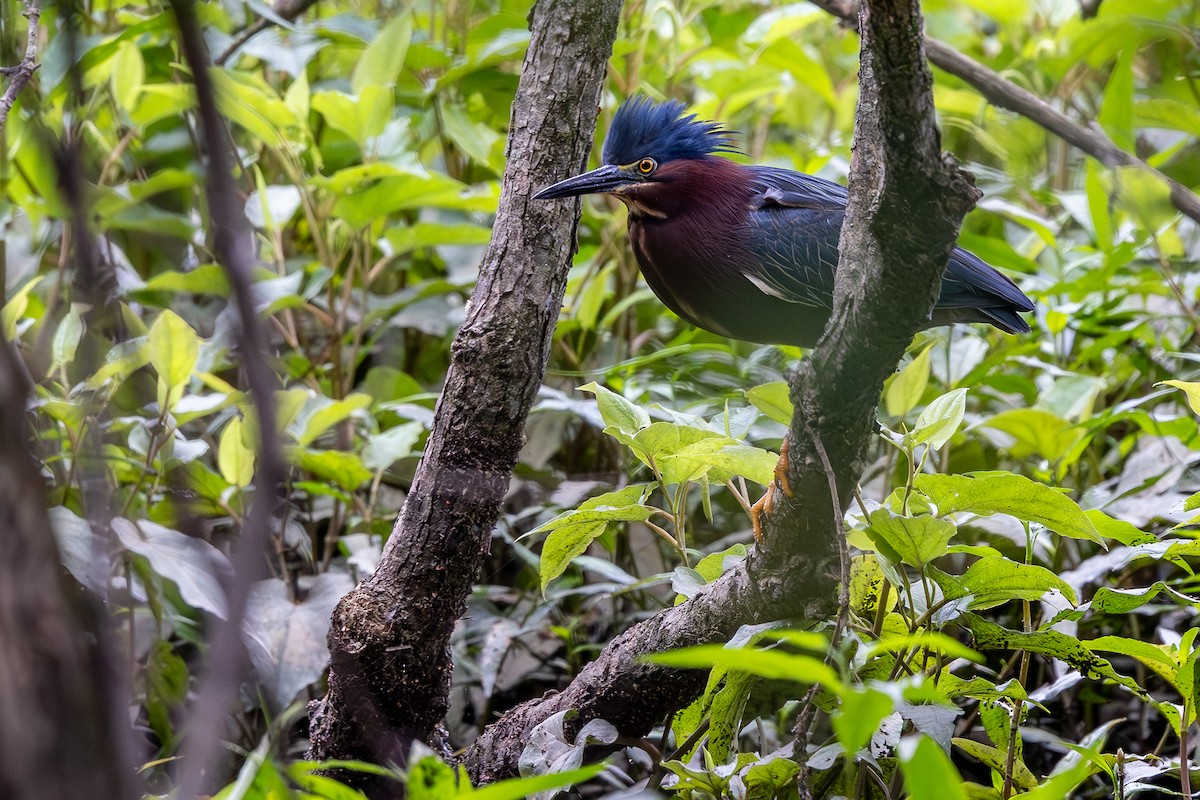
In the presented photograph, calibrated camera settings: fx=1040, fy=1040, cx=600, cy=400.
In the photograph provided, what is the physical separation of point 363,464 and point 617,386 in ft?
2.77

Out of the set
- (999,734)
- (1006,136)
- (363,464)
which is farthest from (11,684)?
(1006,136)

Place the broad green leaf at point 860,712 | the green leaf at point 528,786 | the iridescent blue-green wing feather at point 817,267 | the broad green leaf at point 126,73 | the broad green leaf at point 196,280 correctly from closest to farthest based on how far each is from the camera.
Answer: the broad green leaf at point 860,712
the green leaf at point 528,786
the iridescent blue-green wing feather at point 817,267
the broad green leaf at point 196,280
the broad green leaf at point 126,73

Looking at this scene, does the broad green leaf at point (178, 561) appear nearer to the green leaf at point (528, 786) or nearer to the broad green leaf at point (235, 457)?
the broad green leaf at point (235, 457)

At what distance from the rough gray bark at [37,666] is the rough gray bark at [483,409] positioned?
106cm

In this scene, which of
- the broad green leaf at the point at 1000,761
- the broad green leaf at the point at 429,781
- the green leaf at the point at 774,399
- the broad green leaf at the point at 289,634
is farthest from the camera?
the broad green leaf at the point at 289,634

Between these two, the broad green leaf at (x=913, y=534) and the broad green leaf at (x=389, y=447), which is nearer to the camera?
the broad green leaf at (x=913, y=534)

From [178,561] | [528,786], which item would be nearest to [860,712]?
[528,786]

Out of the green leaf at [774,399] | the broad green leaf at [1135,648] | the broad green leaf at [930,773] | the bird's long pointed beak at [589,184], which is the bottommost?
the broad green leaf at [1135,648]

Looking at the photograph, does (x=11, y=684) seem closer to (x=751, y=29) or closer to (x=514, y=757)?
(x=514, y=757)

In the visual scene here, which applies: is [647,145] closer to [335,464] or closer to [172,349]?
[335,464]

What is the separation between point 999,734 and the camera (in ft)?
5.91

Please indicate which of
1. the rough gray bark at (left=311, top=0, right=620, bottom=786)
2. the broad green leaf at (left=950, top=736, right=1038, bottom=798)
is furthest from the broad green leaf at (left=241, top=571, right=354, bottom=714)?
the broad green leaf at (left=950, top=736, right=1038, bottom=798)

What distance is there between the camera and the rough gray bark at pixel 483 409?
1.88m

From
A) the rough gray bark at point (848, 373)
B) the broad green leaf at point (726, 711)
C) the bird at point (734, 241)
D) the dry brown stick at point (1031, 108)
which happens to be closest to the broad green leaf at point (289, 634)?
the rough gray bark at point (848, 373)
